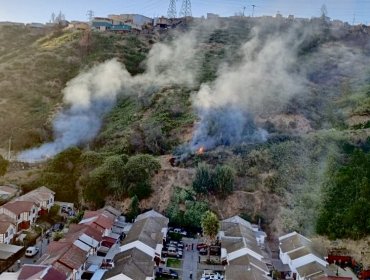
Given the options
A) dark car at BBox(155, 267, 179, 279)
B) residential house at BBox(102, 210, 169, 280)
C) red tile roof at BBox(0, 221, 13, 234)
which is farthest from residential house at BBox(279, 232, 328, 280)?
red tile roof at BBox(0, 221, 13, 234)

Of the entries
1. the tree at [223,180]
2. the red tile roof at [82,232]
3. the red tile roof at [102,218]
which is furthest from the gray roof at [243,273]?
the tree at [223,180]

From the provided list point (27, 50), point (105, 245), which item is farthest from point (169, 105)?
point (27, 50)

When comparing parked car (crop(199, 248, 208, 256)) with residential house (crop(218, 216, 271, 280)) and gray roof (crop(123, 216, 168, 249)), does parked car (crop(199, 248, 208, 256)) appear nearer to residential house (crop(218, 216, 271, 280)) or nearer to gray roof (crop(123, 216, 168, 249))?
residential house (crop(218, 216, 271, 280))

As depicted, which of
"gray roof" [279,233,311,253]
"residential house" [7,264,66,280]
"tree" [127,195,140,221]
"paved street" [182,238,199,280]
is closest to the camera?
"residential house" [7,264,66,280]

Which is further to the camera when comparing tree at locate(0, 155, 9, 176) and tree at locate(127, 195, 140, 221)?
tree at locate(0, 155, 9, 176)

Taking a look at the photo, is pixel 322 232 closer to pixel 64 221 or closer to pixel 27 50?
pixel 64 221

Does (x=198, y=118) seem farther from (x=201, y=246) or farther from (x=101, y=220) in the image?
(x=101, y=220)

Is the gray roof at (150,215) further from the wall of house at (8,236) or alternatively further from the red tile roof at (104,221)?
the wall of house at (8,236)
